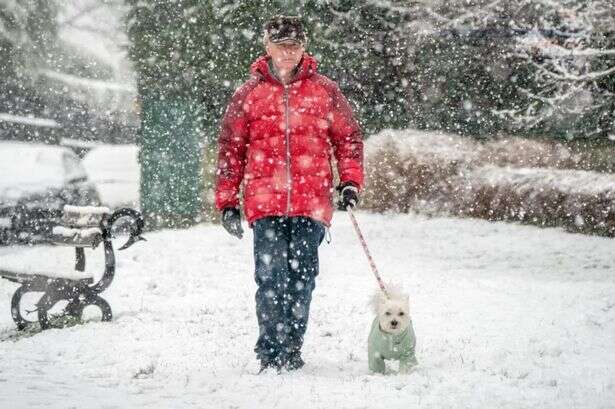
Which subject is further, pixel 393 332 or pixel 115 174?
pixel 115 174

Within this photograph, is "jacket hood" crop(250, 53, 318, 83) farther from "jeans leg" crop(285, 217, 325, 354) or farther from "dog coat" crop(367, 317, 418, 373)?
"dog coat" crop(367, 317, 418, 373)

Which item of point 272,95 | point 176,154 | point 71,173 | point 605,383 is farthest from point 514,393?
point 176,154

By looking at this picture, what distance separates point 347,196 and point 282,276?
69 centimetres

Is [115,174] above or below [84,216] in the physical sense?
above

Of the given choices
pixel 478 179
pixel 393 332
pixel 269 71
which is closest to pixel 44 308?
pixel 269 71

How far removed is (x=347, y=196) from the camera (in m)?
5.05

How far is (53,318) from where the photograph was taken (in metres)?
7.06

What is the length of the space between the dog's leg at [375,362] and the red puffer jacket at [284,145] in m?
0.92

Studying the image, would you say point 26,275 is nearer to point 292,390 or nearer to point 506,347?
point 292,390

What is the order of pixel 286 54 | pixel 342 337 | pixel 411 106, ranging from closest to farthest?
pixel 286 54
pixel 342 337
pixel 411 106

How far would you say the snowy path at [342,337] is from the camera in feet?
14.3

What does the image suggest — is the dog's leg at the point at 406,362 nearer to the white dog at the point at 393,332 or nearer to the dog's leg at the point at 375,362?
the white dog at the point at 393,332

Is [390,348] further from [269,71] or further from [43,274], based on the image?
[43,274]

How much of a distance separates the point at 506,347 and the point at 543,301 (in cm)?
223
